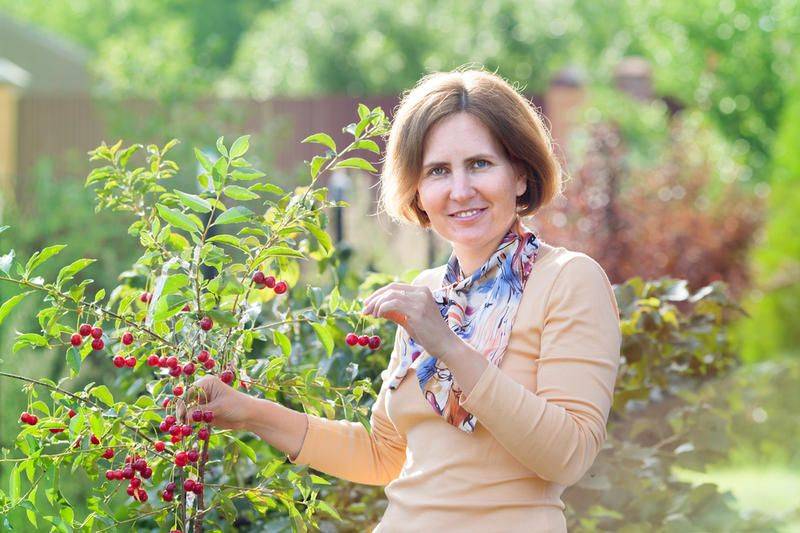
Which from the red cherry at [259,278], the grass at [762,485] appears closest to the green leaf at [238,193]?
the red cherry at [259,278]

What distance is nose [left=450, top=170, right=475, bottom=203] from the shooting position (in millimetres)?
2328

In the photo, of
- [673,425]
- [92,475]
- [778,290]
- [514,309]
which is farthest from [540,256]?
[778,290]

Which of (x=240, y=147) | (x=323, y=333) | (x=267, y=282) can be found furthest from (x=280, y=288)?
(x=240, y=147)

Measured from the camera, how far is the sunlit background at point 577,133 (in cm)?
563

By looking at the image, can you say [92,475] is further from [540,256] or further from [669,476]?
[669,476]

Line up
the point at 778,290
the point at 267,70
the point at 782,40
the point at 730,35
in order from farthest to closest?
the point at 267,70
the point at 730,35
the point at 782,40
the point at 778,290

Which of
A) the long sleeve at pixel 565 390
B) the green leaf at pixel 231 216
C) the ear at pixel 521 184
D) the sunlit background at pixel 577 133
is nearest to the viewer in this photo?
Answer: the long sleeve at pixel 565 390

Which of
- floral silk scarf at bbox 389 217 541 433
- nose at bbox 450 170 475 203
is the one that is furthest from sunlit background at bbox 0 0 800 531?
floral silk scarf at bbox 389 217 541 433

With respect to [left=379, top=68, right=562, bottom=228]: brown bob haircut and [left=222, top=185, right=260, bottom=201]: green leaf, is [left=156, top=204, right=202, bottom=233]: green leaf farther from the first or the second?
[left=379, top=68, right=562, bottom=228]: brown bob haircut

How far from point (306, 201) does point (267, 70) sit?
21.2 m

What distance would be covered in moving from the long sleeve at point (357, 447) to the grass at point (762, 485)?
10.4ft

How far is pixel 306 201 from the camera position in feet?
7.69

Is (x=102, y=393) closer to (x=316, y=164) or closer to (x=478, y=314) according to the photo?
(x=316, y=164)

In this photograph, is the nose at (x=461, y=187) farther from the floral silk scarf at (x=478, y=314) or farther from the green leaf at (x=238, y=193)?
the green leaf at (x=238, y=193)
